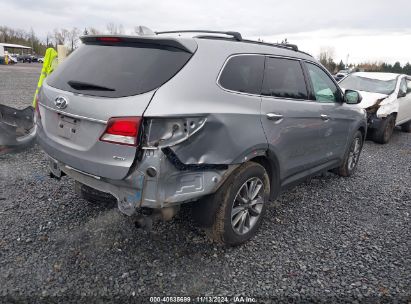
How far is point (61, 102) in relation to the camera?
2.67 metres

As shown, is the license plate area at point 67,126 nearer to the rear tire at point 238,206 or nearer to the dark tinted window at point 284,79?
the rear tire at point 238,206

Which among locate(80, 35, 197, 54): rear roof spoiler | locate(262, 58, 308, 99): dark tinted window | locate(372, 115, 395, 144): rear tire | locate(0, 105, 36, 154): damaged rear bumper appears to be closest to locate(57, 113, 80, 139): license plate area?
locate(80, 35, 197, 54): rear roof spoiler

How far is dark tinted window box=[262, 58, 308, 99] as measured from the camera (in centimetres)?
323

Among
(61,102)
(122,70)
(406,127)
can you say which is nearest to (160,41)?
(122,70)

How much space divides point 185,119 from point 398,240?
2.62 meters

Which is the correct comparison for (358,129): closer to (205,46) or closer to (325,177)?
(325,177)

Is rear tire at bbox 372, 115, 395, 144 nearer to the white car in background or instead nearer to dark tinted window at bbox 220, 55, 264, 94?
the white car in background

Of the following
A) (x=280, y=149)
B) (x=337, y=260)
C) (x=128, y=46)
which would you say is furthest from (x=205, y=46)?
(x=337, y=260)

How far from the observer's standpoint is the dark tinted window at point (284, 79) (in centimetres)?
323

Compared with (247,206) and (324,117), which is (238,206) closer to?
(247,206)

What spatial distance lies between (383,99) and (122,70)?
278 inches

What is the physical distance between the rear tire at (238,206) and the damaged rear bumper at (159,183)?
0.62 ft

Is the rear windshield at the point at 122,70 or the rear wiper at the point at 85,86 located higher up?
the rear windshield at the point at 122,70

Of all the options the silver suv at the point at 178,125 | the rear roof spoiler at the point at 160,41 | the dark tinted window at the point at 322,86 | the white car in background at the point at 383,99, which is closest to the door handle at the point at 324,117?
the dark tinted window at the point at 322,86
